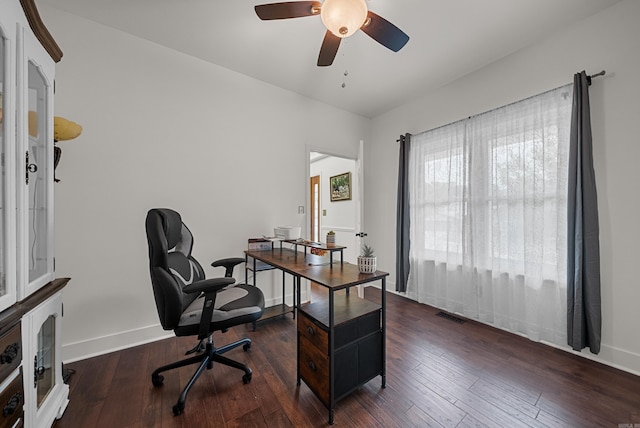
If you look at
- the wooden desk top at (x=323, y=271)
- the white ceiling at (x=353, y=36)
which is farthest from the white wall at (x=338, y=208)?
the wooden desk top at (x=323, y=271)

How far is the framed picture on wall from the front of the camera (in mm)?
4410

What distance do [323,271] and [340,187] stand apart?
10.2 feet

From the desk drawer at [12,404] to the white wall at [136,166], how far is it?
3.99ft

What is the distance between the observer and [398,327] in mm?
2486

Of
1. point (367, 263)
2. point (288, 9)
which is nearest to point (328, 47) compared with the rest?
point (288, 9)

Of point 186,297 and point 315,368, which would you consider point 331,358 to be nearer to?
point 315,368

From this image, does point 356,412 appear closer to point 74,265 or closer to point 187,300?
point 187,300

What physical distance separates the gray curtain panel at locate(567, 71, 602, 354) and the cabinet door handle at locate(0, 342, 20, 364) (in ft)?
10.8

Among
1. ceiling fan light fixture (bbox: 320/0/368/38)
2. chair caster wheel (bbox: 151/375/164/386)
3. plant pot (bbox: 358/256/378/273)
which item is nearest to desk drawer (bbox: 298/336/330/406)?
plant pot (bbox: 358/256/378/273)

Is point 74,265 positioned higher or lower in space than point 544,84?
lower

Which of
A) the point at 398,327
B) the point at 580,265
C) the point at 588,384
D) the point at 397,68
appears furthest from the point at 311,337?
the point at 397,68

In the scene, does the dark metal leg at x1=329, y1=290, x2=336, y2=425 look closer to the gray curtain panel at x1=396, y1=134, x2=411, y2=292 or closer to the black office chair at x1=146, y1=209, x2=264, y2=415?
the black office chair at x1=146, y1=209, x2=264, y2=415

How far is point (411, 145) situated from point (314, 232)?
3246 mm

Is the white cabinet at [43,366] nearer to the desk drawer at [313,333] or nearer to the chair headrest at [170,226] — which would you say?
the chair headrest at [170,226]
